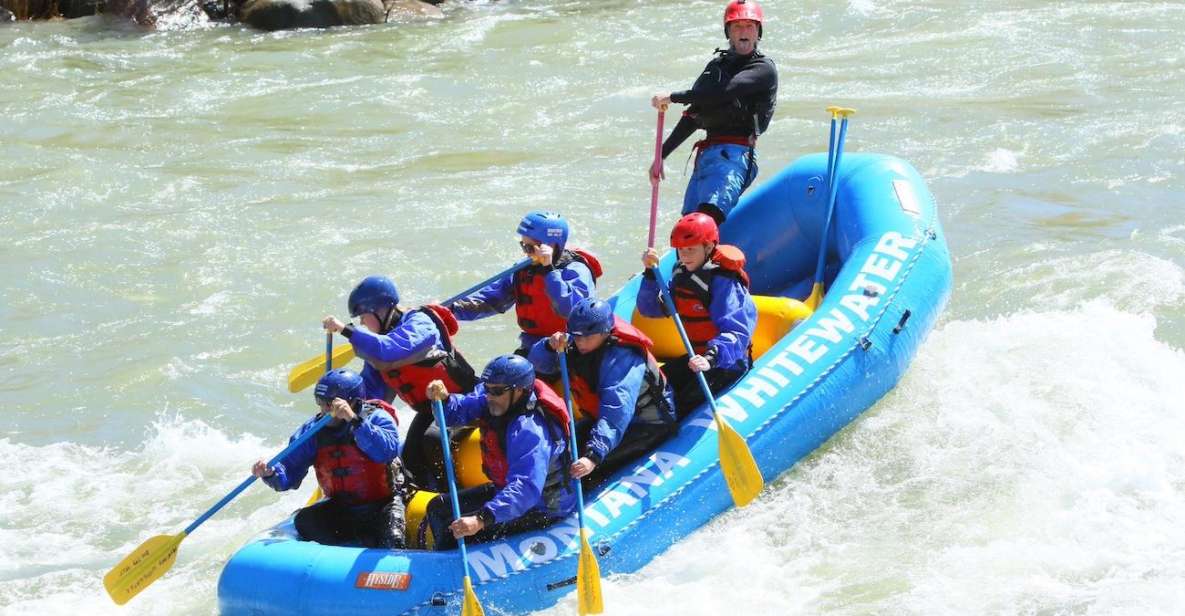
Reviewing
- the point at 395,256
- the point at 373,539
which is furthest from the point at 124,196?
the point at 373,539

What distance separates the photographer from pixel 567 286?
21.6ft

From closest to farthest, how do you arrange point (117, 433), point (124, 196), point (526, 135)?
point (117, 433)
point (124, 196)
point (526, 135)

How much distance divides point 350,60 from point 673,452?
A: 417 inches

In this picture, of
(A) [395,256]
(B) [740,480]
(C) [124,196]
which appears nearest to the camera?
(B) [740,480]

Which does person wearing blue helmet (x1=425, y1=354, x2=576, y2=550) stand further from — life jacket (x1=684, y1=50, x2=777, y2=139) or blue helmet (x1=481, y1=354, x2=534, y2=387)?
life jacket (x1=684, y1=50, x2=777, y2=139)

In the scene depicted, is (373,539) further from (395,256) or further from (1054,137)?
(1054,137)

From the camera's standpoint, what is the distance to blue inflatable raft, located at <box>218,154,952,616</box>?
559 cm

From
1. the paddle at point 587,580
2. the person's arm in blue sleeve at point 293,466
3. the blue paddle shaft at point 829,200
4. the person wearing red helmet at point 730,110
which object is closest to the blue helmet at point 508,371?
the paddle at point 587,580

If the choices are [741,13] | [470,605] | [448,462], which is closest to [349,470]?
[448,462]

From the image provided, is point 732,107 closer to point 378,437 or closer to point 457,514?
point 378,437

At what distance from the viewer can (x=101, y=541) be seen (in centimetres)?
701

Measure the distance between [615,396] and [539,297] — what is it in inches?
32.7

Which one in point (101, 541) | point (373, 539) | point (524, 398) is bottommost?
point (101, 541)

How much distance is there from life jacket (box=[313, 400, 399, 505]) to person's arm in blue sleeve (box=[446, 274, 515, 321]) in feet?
3.27
